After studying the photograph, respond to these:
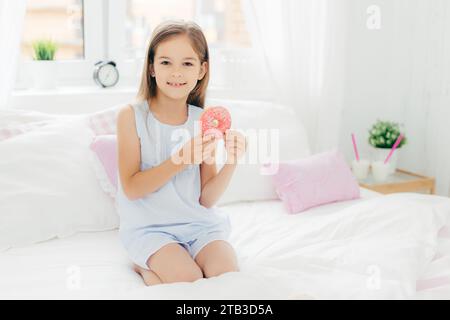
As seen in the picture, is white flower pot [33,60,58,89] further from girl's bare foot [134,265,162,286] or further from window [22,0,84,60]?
girl's bare foot [134,265,162,286]

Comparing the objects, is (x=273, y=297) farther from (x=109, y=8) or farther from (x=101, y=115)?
(x=109, y=8)

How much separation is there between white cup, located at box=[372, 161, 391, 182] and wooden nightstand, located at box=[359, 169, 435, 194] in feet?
0.08

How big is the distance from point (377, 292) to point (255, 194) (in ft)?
3.22

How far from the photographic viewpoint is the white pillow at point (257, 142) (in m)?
2.28

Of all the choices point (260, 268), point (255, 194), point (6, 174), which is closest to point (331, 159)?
point (255, 194)

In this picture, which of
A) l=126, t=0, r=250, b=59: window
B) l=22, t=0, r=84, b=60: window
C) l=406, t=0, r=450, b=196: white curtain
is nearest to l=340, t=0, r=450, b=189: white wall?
l=406, t=0, r=450, b=196: white curtain

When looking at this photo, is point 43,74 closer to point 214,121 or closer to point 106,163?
point 106,163

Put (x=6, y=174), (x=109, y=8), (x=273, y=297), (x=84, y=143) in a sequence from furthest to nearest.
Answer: (x=109, y=8) < (x=84, y=143) < (x=6, y=174) < (x=273, y=297)

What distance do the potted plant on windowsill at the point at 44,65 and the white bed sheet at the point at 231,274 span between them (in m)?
0.90

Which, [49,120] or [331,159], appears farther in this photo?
[331,159]

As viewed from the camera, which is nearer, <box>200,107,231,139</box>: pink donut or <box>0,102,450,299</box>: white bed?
<box>0,102,450,299</box>: white bed

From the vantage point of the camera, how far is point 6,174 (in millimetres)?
1872

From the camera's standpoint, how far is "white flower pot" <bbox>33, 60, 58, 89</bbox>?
2516 millimetres

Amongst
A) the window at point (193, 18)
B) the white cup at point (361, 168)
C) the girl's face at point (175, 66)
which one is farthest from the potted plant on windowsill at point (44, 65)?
the white cup at point (361, 168)
